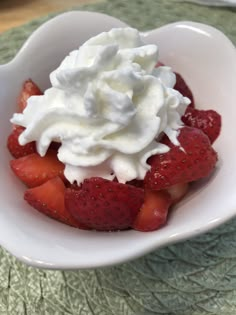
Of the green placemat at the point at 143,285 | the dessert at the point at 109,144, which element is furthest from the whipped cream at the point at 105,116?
the green placemat at the point at 143,285

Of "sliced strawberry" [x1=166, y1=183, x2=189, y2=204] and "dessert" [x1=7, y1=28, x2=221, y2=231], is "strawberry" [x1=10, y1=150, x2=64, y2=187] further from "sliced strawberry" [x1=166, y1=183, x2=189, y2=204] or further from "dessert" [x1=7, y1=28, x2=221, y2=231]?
"sliced strawberry" [x1=166, y1=183, x2=189, y2=204]

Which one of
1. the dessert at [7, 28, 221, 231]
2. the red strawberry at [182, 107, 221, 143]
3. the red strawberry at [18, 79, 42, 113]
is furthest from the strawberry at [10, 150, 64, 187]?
the red strawberry at [182, 107, 221, 143]

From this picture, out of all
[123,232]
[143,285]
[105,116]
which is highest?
[105,116]

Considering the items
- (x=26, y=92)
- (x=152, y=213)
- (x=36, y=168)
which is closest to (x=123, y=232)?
(x=152, y=213)

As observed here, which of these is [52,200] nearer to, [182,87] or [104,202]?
[104,202]

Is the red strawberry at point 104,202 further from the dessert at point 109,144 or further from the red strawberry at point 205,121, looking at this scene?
the red strawberry at point 205,121

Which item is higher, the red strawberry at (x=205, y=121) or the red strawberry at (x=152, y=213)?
the red strawberry at (x=205, y=121)
